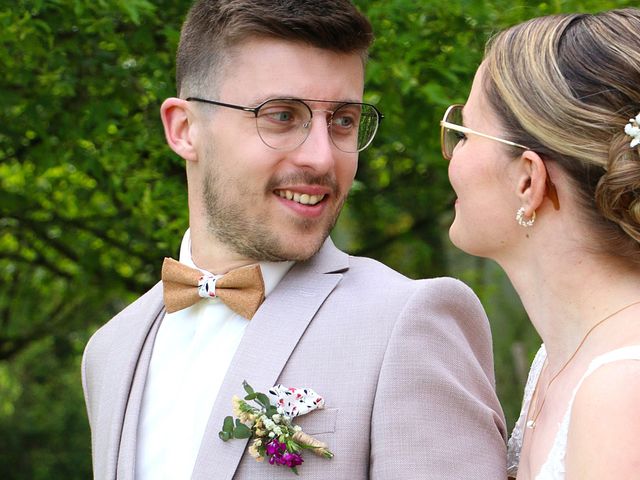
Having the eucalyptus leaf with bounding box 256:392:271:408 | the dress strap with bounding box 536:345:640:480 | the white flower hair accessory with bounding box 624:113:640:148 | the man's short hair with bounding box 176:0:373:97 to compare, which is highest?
the man's short hair with bounding box 176:0:373:97

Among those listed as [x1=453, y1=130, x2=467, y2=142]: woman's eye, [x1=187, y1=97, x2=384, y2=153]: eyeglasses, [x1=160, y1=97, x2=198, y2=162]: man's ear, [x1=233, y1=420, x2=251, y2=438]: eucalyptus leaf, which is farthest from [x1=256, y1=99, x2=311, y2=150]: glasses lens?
[x1=233, y1=420, x2=251, y2=438]: eucalyptus leaf

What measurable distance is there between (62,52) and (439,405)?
285 cm

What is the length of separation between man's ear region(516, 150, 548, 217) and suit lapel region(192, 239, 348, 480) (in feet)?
2.23

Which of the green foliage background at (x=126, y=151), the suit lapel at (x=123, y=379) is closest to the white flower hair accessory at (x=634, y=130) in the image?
the suit lapel at (x=123, y=379)

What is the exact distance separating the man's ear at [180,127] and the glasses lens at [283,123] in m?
0.34

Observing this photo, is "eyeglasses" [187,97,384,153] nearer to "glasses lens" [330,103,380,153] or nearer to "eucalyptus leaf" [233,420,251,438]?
"glasses lens" [330,103,380,153]

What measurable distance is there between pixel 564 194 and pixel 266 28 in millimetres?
1016

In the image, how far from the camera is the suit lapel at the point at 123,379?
2.97 metres

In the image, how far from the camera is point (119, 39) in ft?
15.5

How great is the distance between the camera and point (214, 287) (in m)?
3.02

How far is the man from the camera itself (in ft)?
8.61

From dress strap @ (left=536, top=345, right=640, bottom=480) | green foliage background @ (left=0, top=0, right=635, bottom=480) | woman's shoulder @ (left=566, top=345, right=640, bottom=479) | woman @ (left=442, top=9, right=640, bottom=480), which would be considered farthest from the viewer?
green foliage background @ (left=0, top=0, right=635, bottom=480)

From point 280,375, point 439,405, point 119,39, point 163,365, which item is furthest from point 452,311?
point 119,39

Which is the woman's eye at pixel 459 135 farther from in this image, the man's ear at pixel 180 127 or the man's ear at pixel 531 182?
the man's ear at pixel 180 127
